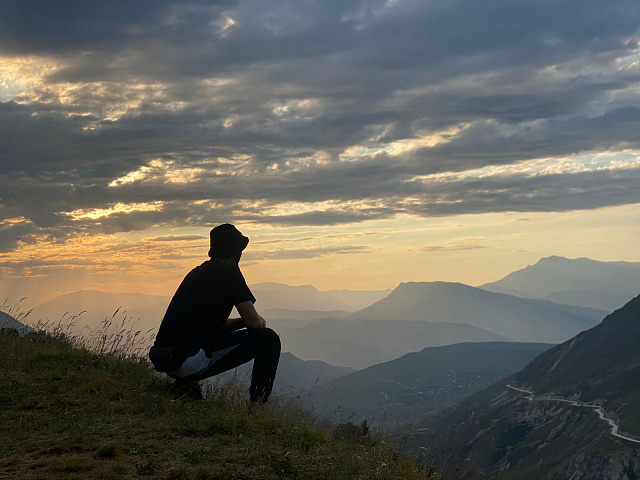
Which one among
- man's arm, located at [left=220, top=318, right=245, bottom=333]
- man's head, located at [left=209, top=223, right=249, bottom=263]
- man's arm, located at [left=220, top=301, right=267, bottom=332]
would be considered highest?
man's head, located at [left=209, top=223, right=249, bottom=263]

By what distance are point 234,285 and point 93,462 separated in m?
3.18

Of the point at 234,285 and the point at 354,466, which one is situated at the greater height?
the point at 234,285

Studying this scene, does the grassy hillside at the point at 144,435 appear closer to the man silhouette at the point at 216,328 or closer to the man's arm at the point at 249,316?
the man silhouette at the point at 216,328

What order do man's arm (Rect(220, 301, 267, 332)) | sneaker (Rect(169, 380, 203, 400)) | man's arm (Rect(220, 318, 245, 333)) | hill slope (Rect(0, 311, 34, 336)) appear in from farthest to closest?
1. hill slope (Rect(0, 311, 34, 336))
2. sneaker (Rect(169, 380, 203, 400))
3. man's arm (Rect(220, 318, 245, 333))
4. man's arm (Rect(220, 301, 267, 332))

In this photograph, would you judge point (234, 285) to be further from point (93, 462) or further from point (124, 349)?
point (124, 349)

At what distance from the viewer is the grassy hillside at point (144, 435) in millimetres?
6766

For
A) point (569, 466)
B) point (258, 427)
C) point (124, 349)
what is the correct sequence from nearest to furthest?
point (258, 427) → point (124, 349) → point (569, 466)

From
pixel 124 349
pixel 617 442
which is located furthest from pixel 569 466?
pixel 124 349

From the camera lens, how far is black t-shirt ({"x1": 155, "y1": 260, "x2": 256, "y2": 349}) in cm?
898

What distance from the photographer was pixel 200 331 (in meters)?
9.19

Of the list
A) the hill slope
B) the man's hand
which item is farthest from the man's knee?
the hill slope

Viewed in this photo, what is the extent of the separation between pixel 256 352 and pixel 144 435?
84.2 inches

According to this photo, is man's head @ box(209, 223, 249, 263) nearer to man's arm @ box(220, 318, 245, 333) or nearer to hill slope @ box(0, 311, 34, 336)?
man's arm @ box(220, 318, 245, 333)

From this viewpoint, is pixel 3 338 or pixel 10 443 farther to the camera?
pixel 3 338
